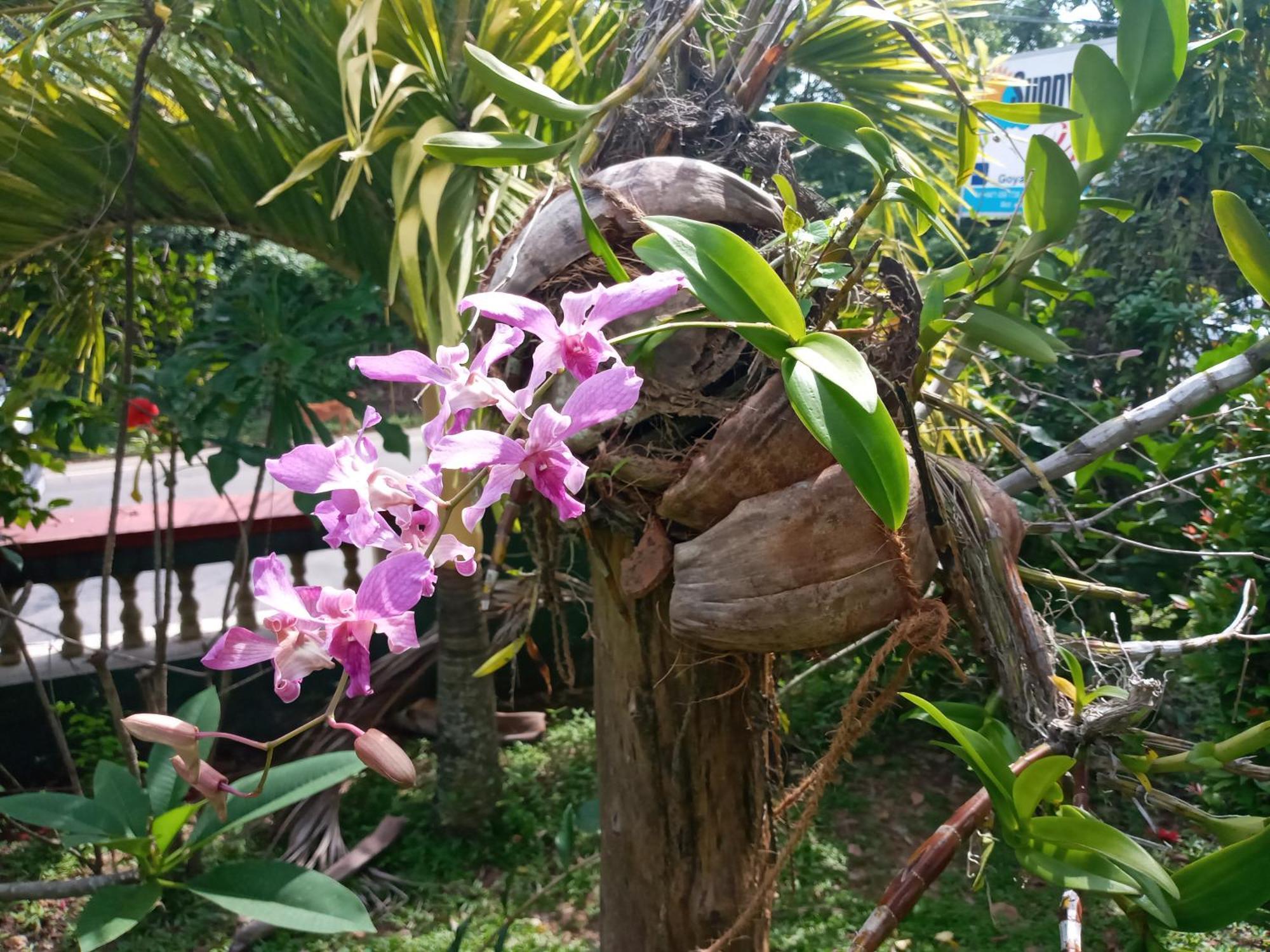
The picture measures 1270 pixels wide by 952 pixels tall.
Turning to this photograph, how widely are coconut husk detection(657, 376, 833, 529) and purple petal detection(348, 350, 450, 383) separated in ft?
0.87

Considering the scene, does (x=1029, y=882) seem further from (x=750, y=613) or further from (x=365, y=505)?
(x=365, y=505)

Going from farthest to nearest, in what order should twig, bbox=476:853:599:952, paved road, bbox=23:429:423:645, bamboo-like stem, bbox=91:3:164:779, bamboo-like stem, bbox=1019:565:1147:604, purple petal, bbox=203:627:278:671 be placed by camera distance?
paved road, bbox=23:429:423:645
bamboo-like stem, bbox=91:3:164:779
twig, bbox=476:853:599:952
bamboo-like stem, bbox=1019:565:1147:604
purple petal, bbox=203:627:278:671

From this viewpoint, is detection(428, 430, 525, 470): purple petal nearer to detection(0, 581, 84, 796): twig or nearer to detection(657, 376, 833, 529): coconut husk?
detection(657, 376, 833, 529): coconut husk

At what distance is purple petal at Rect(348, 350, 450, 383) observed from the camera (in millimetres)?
375

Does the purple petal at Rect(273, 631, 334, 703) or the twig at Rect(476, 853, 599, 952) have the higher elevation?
the purple petal at Rect(273, 631, 334, 703)

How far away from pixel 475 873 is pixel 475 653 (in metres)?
0.50

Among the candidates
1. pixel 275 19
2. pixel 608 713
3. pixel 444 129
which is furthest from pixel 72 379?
pixel 608 713

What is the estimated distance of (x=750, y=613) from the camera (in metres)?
0.56

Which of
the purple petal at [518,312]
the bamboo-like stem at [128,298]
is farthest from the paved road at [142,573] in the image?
the purple petal at [518,312]

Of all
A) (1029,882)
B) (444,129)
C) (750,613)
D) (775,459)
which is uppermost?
(444,129)

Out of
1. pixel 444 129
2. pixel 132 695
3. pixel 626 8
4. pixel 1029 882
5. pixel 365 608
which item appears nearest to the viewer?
pixel 365 608

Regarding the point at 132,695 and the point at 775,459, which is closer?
the point at 775,459

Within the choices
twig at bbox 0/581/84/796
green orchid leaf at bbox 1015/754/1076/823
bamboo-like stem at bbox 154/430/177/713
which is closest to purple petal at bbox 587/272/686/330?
green orchid leaf at bbox 1015/754/1076/823

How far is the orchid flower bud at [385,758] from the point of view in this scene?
1.10 feet
